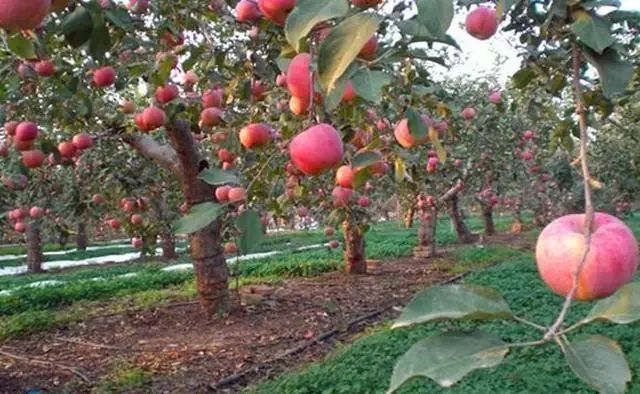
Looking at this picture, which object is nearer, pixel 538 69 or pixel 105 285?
pixel 538 69

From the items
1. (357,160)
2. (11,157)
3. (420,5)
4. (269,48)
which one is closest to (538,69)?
(357,160)

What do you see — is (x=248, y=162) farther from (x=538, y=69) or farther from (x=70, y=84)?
(x=538, y=69)

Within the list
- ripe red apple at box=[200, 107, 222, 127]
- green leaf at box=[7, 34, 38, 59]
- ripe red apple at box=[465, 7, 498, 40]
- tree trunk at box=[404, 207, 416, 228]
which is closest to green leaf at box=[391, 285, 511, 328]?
ripe red apple at box=[465, 7, 498, 40]

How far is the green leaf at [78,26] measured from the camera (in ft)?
4.21

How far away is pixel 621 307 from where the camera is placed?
0.64 m

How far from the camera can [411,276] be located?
8.26m

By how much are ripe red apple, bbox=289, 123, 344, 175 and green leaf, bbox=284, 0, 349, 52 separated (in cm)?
52

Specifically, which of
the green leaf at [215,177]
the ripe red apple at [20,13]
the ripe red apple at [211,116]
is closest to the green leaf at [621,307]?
the ripe red apple at [20,13]

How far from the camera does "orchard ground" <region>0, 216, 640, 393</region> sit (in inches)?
141

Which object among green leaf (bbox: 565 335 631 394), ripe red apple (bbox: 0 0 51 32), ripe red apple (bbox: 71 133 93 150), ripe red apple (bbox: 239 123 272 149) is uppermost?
ripe red apple (bbox: 71 133 93 150)

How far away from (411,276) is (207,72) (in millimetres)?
6098

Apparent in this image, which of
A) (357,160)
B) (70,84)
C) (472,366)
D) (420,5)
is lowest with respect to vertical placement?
(472,366)

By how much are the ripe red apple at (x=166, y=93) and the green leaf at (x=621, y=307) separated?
2.32 m

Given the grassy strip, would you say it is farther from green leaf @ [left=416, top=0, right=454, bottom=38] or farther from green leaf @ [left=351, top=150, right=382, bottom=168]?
green leaf @ [left=416, top=0, right=454, bottom=38]
